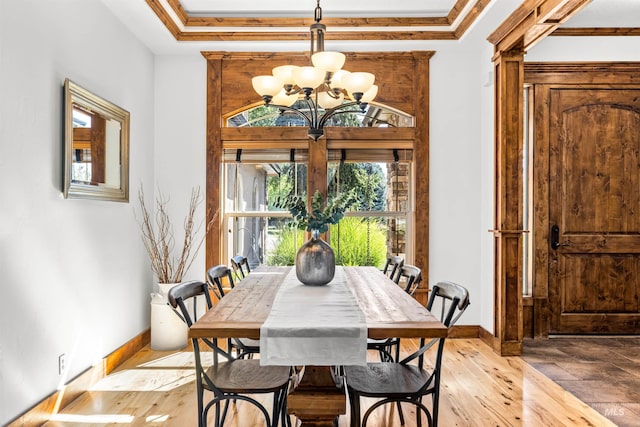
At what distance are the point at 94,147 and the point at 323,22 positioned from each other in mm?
2159

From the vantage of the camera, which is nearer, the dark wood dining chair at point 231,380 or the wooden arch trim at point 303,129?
the dark wood dining chair at point 231,380

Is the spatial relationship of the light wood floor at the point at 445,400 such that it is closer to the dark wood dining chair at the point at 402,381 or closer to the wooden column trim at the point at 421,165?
the dark wood dining chair at the point at 402,381

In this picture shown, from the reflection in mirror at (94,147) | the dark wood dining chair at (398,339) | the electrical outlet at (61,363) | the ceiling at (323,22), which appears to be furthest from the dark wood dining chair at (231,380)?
the ceiling at (323,22)

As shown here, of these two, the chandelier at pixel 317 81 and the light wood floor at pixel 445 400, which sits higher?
the chandelier at pixel 317 81

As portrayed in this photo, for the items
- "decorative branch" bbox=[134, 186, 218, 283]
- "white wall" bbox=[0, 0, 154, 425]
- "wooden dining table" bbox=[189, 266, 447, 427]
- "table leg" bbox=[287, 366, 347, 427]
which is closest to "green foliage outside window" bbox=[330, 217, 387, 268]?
"decorative branch" bbox=[134, 186, 218, 283]

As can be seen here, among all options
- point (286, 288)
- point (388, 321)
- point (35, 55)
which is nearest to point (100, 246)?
point (35, 55)

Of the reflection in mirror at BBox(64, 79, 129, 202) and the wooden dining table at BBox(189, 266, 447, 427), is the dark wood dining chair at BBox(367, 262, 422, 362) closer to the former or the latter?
the wooden dining table at BBox(189, 266, 447, 427)

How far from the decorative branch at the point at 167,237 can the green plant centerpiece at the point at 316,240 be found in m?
2.01

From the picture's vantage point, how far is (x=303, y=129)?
4594 mm

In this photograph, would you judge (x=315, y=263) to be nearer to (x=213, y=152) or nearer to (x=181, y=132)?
(x=213, y=152)

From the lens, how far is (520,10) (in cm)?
348

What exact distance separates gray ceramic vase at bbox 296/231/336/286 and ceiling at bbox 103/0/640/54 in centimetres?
229

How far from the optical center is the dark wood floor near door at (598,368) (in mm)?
2836

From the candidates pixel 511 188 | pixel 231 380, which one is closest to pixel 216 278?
pixel 231 380
